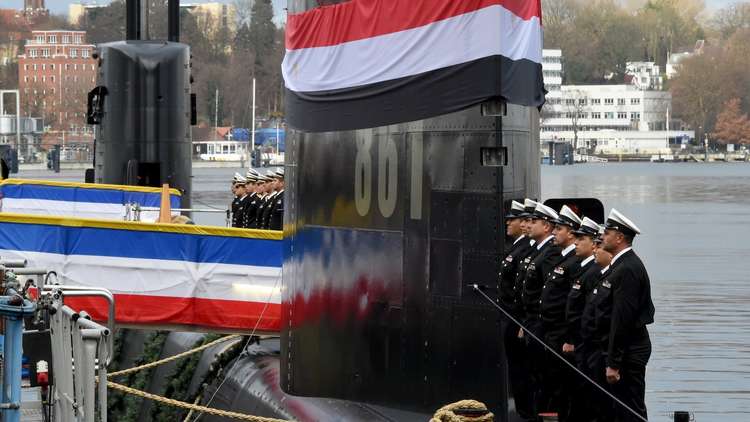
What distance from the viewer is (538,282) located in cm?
934

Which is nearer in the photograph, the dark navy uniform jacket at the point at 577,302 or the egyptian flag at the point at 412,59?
the egyptian flag at the point at 412,59

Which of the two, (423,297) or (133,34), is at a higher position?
(133,34)

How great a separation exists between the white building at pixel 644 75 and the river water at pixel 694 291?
65.5m

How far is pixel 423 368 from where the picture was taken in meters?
7.97

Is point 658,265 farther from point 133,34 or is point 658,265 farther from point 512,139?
point 512,139

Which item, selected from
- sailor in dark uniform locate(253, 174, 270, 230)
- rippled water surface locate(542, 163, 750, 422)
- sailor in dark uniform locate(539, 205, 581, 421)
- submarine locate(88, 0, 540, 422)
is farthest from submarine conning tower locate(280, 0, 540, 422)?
sailor in dark uniform locate(253, 174, 270, 230)

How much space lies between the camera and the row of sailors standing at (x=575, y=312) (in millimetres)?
8477

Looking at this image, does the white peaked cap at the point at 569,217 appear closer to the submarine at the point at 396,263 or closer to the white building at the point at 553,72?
the submarine at the point at 396,263

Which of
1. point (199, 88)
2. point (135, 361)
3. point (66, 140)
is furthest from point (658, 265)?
point (66, 140)

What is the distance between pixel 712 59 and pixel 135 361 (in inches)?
5259

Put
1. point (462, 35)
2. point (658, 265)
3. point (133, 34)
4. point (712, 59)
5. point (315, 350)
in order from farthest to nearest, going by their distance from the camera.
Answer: point (712, 59), point (658, 265), point (133, 34), point (315, 350), point (462, 35)

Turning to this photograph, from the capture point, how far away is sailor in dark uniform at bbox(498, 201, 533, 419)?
814 centimetres

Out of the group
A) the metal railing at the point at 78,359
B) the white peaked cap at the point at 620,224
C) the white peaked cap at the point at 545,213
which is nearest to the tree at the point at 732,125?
the white peaked cap at the point at 545,213

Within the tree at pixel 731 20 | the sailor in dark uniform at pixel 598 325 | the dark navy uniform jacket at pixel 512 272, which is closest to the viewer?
the dark navy uniform jacket at pixel 512 272
